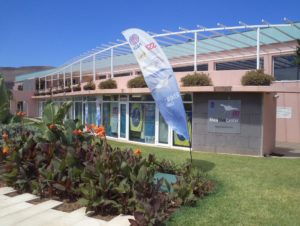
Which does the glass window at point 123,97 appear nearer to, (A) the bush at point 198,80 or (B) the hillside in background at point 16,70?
(A) the bush at point 198,80

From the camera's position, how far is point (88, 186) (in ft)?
18.8

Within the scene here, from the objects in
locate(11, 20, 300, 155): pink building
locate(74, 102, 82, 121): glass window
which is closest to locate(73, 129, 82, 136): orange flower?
locate(11, 20, 300, 155): pink building

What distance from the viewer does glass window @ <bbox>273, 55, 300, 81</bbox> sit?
725 inches

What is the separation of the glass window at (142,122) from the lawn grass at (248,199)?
6.27 m

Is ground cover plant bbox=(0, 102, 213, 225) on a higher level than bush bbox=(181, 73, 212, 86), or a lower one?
lower

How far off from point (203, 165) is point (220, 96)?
4.35 metres

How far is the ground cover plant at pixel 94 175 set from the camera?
216 inches

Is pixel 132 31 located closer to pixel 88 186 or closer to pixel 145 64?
pixel 145 64

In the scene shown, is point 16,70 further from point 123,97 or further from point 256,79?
point 256,79

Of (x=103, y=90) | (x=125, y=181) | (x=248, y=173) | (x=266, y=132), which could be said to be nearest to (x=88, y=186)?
(x=125, y=181)

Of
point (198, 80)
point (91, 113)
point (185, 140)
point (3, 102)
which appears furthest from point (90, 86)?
point (3, 102)

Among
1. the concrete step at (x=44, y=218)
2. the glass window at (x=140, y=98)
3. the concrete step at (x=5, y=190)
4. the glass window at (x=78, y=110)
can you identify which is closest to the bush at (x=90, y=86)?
the glass window at (x=78, y=110)

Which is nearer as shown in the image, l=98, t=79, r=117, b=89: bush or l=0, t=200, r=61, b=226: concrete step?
l=0, t=200, r=61, b=226: concrete step

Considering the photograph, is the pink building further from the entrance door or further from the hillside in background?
Answer: the hillside in background
